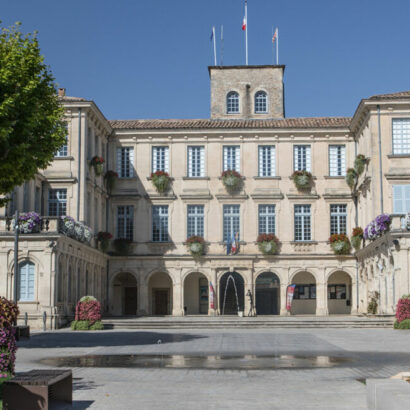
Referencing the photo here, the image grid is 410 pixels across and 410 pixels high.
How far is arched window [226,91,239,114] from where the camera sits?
51.4 metres

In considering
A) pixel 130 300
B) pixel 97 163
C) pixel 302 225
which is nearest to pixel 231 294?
pixel 302 225

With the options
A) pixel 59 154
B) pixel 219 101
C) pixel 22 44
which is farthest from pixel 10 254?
pixel 219 101

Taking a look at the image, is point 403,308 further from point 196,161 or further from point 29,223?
point 196,161

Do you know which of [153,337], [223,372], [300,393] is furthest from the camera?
[153,337]

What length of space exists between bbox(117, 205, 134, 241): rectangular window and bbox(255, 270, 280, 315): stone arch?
8.47m

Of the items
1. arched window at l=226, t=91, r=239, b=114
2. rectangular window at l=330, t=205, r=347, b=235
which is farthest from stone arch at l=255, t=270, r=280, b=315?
arched window at l=226, t=91, r=239, b=114

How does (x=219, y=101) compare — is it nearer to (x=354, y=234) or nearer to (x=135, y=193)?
(x=135, y=193)

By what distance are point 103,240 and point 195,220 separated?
595cm

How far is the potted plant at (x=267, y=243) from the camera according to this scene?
44.0m

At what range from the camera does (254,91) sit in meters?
51.4

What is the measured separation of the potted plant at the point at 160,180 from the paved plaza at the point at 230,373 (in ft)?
58.1

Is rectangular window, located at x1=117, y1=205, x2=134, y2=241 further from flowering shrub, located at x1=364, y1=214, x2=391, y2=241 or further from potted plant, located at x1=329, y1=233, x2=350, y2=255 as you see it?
flowering shrub, located at x1=364, y1=214, x2=391, y2=241

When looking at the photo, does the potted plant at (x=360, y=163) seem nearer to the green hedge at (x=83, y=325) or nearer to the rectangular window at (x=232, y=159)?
the rectangular window at (x=232, y=159)

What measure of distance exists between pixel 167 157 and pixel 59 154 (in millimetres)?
8184
